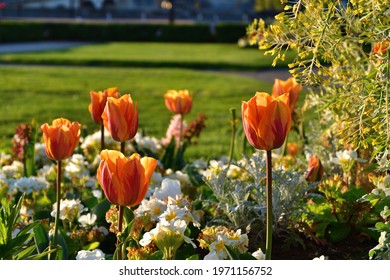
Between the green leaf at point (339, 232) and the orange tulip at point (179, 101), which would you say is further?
the orange tulip at point (179, 101)

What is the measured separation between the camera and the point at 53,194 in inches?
153

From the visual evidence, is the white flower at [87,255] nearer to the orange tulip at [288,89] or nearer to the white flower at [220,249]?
the white flower at [220,249]

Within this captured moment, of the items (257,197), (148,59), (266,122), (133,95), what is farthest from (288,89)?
(148,59)

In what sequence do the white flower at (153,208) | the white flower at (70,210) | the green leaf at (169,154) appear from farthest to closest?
the green leaf at (169,154)
the white flower at (70,210)
the white flower at (153,208)

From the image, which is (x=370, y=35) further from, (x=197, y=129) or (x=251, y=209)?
(x=197, y=129)

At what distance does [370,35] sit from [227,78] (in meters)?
11.4

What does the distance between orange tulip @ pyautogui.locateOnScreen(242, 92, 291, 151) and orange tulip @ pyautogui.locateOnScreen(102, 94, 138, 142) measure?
575mm

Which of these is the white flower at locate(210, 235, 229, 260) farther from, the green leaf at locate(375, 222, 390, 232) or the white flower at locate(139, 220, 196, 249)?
the green leaf at locate(375, 222, 390, 232)

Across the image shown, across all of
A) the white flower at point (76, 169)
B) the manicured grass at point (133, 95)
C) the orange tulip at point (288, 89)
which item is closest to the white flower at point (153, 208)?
the orange tulip at point (288, 89)

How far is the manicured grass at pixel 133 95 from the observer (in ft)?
26.0

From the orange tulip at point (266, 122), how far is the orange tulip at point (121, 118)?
0.57 meters

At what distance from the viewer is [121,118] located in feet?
8.69
